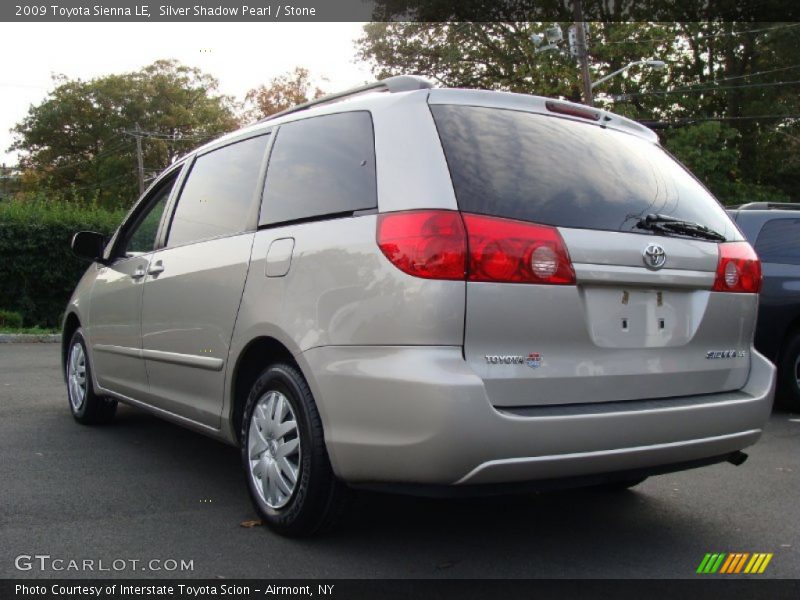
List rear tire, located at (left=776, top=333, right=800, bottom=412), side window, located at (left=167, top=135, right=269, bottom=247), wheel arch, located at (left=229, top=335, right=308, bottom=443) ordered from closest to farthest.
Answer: wheel arch, located at (left=229, top=335, right=308, bottom=443) < side window, located at (left=167, top=135, right=269, bottom=247) < rear tire, located at (left=776, top=333, right=800, bottom=412)

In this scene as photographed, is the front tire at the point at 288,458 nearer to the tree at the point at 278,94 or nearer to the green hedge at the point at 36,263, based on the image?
the green hedge at the point at 36,263

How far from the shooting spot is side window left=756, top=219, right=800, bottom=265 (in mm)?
7381

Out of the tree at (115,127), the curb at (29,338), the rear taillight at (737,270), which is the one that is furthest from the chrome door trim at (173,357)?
the tree at (115,127)

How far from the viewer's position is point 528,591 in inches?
119

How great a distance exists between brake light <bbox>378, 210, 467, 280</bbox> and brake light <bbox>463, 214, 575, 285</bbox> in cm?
4

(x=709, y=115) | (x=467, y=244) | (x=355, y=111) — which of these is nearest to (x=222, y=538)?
(x=467, y=244)

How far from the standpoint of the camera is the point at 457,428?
112 inches

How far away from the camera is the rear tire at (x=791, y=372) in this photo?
7262mm

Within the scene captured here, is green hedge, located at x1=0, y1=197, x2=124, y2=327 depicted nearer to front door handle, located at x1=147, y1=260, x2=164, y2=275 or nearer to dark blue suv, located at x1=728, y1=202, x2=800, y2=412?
front door handle, located at x1=147, y1=260, x2=164, y2=275

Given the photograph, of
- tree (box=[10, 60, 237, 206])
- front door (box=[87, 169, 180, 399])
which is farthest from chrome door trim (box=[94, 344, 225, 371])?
tree (box=[10, 60, 237, 206])

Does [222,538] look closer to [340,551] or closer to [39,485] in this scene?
[340,551]

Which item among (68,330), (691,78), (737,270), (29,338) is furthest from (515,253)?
(691,78)

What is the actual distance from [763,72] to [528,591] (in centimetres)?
3181

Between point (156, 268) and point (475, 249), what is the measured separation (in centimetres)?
246
